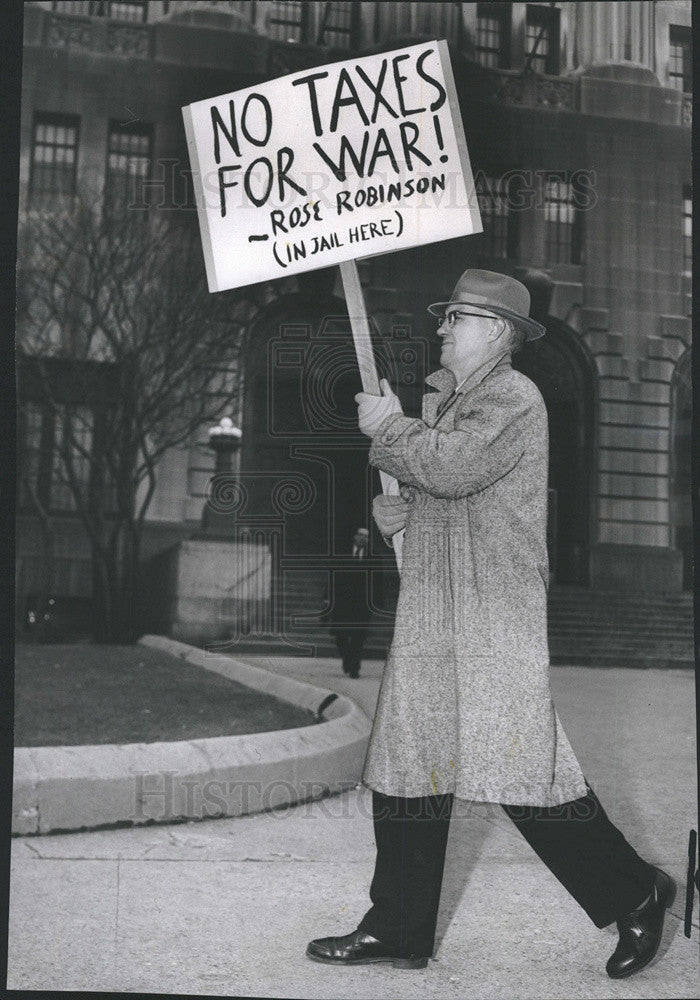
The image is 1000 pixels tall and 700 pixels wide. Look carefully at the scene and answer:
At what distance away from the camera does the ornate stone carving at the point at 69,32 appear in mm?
5375

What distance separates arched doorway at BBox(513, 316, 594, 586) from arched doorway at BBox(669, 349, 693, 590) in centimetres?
33

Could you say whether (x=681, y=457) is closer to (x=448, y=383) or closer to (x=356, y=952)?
(x=448, y=383)

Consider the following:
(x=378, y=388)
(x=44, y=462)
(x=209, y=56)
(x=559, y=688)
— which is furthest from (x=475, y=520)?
(x=44, y=462)

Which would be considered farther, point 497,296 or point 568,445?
point 568,445

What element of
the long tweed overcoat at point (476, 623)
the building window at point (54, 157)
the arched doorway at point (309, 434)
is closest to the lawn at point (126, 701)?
the arched doorway at point (309, 434)

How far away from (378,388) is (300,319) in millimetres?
1646

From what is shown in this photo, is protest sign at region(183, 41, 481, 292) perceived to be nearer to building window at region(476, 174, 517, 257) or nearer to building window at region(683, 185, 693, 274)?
building window at region(476, 174, 517, 257)

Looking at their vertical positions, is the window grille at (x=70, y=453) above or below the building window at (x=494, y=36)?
below

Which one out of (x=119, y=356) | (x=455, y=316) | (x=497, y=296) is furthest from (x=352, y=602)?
(x=119, y=356)

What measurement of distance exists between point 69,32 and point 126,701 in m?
3.57

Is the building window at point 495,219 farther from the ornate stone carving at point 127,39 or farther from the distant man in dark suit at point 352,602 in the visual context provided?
the ornate stone carving at point 127,39

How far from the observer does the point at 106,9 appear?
5.11m

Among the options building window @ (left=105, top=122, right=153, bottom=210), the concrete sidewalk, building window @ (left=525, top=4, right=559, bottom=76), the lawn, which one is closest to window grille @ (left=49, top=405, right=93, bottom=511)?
the lawn

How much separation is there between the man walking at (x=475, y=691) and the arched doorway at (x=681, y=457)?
1.56m
